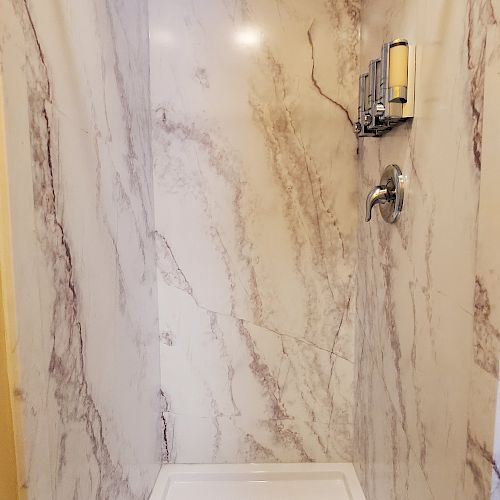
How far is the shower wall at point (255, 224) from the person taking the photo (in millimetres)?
1446

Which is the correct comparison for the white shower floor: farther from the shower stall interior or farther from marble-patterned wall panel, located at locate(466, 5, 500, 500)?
marble-patterned wall panel, located at locate(466, 5, 500, 500)

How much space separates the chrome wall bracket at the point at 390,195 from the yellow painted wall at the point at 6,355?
81cm

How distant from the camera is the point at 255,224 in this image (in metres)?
1.51

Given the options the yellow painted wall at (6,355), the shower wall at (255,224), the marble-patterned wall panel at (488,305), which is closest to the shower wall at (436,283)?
the marble-patterned wall panel at (488,305)

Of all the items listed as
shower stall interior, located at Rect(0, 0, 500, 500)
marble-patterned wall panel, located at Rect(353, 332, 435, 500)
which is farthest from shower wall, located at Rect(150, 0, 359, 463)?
marble-patterned wall panel, located at Rect(353, 332, 435, 500)

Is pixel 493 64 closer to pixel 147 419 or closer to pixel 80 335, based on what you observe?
pixel 80 335

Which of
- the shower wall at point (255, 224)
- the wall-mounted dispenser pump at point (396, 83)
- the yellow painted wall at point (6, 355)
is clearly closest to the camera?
the yellow painted wall at point (6, 355)

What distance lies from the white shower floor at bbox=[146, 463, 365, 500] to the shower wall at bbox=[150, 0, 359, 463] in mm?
45

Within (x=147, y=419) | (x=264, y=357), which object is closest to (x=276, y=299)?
(x=264, y=357)

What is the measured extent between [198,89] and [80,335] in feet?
3.11

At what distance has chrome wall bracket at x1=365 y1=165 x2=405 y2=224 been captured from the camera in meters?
1.04

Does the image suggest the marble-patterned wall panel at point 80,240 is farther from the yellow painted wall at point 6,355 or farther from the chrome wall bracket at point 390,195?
the chrome wall bracket at point 390,195

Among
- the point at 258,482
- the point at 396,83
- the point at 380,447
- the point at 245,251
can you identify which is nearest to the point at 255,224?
the point at 245,251

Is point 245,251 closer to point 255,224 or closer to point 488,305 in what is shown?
point 255,224
